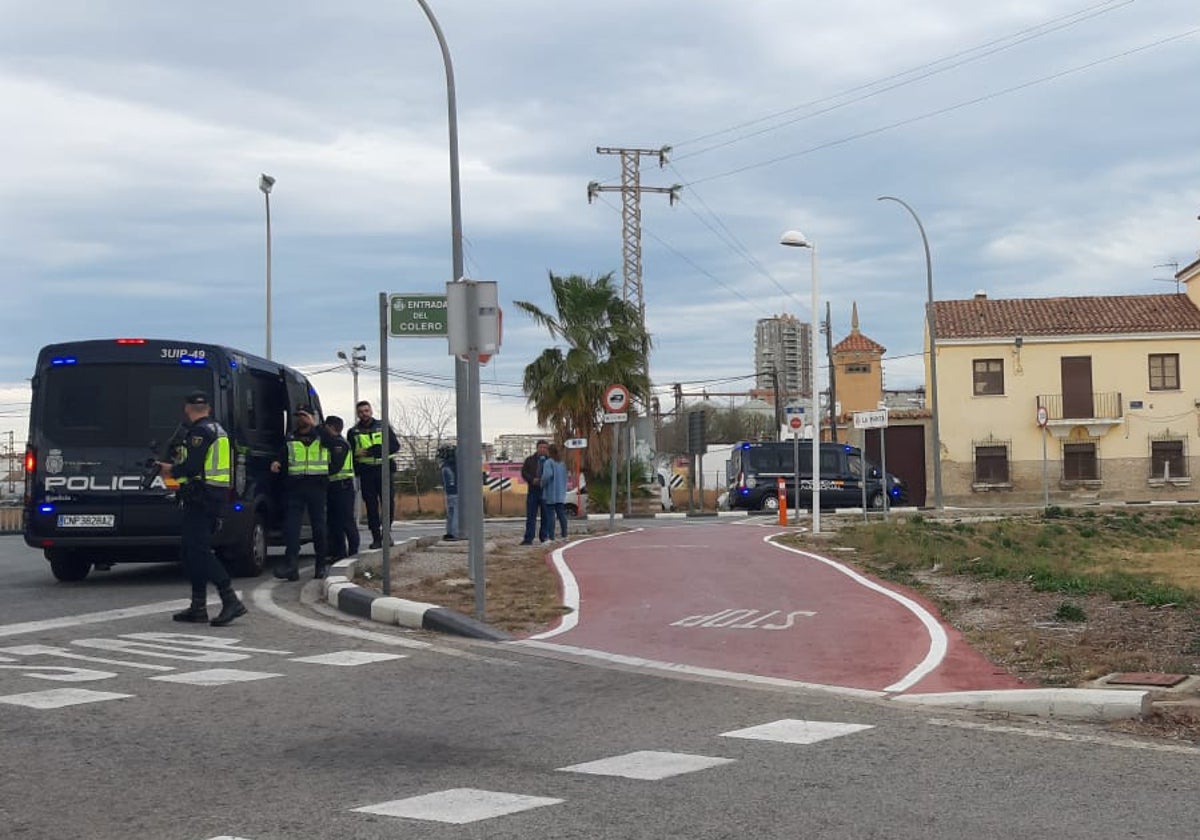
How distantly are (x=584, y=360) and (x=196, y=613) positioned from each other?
2679 cm

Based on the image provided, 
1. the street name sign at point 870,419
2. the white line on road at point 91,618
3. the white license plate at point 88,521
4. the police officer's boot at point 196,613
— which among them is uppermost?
the street name sign at point 870,419

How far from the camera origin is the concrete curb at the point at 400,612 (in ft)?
36.9

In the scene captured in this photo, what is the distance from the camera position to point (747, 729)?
7.41 m

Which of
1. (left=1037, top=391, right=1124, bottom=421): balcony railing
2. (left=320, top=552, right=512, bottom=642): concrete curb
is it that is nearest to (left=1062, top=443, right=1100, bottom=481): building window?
(left=1037, top=391, right=1124, bottom=421): balcony railing

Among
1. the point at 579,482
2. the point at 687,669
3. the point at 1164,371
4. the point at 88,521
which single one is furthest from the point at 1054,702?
the point at 1164,371

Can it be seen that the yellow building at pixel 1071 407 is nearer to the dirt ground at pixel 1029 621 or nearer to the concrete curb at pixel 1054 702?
the dirt ground at pixel 1029 621

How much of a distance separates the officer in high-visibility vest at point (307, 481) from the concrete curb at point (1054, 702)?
314 inches

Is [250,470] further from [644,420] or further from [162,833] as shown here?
[644,420]

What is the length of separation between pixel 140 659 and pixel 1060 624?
701 cm

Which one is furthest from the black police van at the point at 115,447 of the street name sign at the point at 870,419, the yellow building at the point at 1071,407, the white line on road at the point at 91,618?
the yellow building at the point at 1071,407

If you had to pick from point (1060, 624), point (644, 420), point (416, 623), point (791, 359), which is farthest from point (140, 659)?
point (791, 359)

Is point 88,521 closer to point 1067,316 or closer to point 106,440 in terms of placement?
point 106,440

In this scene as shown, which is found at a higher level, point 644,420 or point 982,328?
point 982,328

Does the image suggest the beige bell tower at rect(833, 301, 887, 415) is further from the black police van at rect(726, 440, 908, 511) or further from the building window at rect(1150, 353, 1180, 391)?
the black police van at rect(726, 440, 908, 511)
